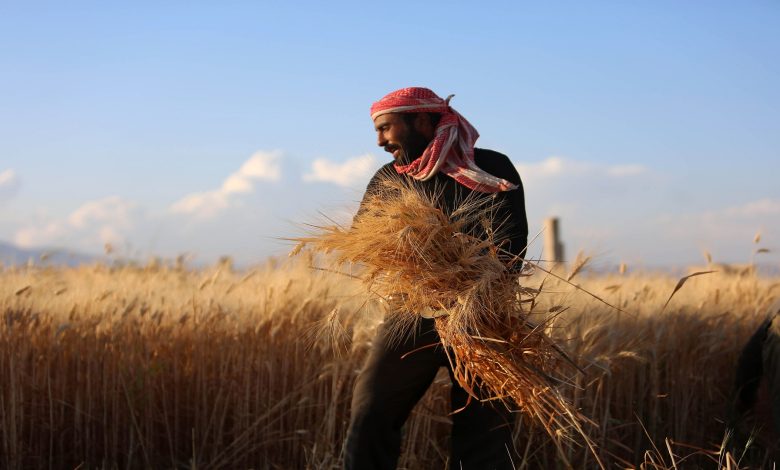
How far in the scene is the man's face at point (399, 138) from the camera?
3.15 metres

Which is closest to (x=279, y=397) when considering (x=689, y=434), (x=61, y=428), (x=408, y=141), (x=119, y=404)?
(x=119, y=404)

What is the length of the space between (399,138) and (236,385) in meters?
1.68

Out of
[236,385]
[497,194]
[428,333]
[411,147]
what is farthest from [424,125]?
[236,385]

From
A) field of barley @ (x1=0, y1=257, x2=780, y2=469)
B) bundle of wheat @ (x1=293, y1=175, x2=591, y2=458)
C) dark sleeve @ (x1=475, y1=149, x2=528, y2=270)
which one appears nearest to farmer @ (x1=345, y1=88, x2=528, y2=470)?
dark sleeve @ (x1=475, y1=149, x2=528, y2=270)

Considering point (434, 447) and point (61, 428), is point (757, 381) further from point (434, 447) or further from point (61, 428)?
point (61, 428)

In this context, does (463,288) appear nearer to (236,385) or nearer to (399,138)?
(399,138)

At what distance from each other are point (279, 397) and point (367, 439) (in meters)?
1.25

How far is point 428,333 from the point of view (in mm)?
2953

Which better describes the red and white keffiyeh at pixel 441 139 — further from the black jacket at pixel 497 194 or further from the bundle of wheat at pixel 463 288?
the bundle of wheat at pixel 463 288

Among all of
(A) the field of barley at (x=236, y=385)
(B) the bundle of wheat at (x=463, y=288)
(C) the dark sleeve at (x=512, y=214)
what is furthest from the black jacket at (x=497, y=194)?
(A) the field of barley at (x=236, y=385)

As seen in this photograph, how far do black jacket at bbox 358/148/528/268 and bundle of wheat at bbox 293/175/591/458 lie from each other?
13 centimetres

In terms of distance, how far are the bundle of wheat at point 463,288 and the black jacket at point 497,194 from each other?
0.42ft

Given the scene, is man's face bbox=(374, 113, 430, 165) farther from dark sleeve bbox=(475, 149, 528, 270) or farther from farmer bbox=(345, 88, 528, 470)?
dark sleeve bbox=(475, 149, 528, 270)

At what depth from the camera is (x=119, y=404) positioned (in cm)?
414
